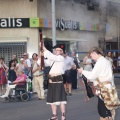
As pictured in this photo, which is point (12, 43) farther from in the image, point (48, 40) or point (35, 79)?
point (35, 79)

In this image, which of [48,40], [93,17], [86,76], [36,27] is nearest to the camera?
[86,76]

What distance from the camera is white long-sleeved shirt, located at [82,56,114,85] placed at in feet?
26.7

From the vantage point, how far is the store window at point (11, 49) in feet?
84.8

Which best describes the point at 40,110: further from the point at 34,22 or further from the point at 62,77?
the point at 34,22

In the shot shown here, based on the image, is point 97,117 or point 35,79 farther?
point 35,79

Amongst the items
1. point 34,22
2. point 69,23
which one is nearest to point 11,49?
point 34,22

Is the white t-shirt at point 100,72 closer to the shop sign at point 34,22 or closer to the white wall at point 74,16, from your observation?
the white wall at point 74,16

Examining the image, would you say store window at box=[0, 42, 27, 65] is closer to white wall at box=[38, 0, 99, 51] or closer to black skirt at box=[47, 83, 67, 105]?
white wall at box=[38, 0, 99, 51]

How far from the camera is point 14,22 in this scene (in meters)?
25.8

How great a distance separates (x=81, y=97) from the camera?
647 inches

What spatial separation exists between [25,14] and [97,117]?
15208 mm

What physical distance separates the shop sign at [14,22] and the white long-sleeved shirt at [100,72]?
17.7 metres

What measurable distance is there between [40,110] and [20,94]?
3.00m

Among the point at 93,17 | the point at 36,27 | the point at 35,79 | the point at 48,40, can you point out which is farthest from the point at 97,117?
the point at 36,27
